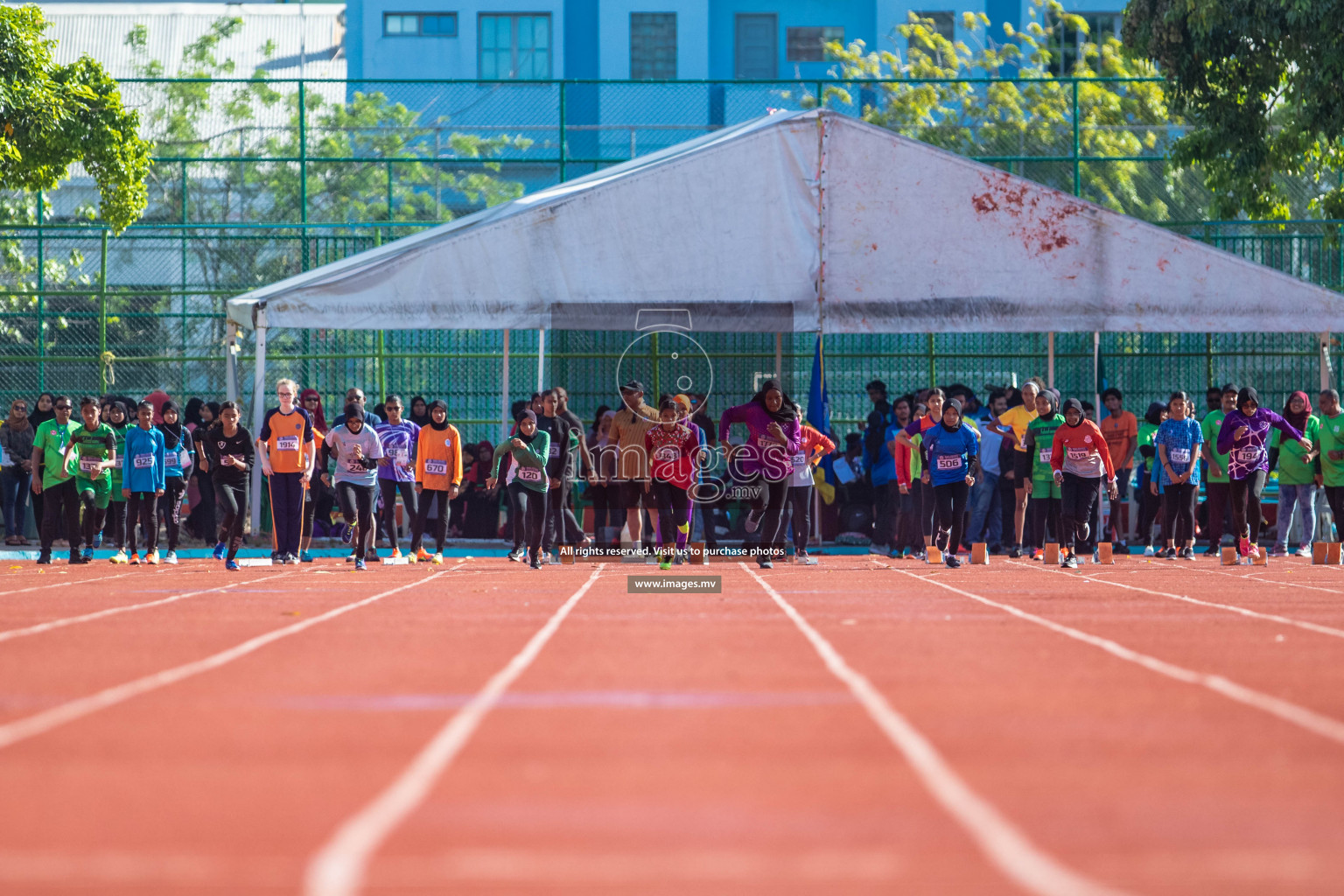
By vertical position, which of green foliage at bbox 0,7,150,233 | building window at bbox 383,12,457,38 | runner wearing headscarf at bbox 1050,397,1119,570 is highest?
building window at bbox 383,12,457,38

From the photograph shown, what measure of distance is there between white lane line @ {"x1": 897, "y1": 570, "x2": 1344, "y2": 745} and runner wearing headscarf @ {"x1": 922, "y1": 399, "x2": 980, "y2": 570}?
5.44m

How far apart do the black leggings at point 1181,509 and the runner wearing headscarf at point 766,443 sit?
4553 mm

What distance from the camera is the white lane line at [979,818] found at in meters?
4.13

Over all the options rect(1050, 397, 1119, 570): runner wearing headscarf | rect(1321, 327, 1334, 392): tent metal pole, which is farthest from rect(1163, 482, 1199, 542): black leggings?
rect(1321, 327, 1334, 392): tent metal pole

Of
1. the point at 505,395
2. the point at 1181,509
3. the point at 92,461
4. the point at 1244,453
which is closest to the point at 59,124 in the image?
the point at 92,461

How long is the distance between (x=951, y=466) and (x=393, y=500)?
5.33 m

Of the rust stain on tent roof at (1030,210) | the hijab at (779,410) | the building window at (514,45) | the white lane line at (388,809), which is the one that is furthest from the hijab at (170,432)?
the building window at (514,45)

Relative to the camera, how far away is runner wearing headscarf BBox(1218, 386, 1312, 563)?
16516mm

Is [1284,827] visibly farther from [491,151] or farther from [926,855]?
[491,151]

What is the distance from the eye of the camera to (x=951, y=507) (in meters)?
16.2

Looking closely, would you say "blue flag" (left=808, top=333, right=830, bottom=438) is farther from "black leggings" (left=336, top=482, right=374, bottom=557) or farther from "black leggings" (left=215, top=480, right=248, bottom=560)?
"black leggings" (left=215, top=480, right=248, bottom=560)

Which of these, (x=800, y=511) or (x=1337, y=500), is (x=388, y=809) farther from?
(x=1337, y=500)

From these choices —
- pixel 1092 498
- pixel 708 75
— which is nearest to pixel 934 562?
pixel 1092 498

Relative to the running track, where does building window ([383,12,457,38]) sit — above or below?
above
